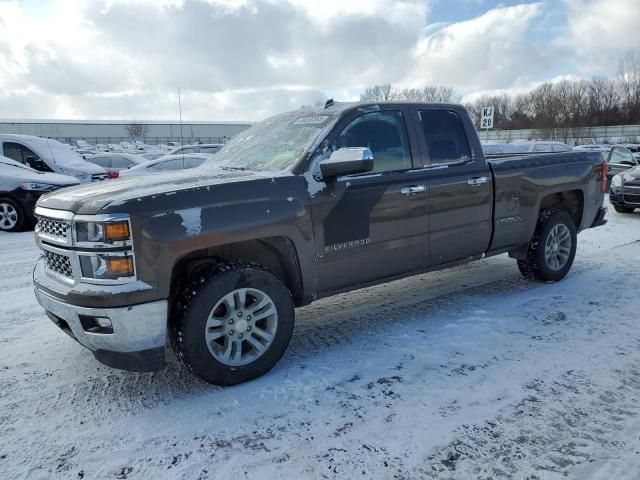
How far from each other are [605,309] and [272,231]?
3.32 meters

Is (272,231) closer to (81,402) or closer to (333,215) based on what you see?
(333,215)

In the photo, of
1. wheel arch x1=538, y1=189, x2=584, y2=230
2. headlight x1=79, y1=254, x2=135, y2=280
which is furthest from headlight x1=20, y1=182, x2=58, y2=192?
wheel arch x1=538, y1=189, x2=584, y2=230

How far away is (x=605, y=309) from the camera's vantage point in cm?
469

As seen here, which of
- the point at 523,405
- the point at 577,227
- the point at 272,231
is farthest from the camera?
the point at 577,227

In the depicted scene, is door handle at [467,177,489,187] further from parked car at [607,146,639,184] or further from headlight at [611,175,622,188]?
parked car at [607,146,639,184]

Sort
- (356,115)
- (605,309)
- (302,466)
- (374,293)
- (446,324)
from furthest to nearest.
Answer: (374,293) < (605,309) < (446,324) < (356,115) < (302,466)

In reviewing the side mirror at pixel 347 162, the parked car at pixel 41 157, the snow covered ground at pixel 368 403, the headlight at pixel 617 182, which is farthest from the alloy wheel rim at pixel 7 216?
the headlight at pixel 617 182

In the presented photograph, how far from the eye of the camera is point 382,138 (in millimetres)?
4160

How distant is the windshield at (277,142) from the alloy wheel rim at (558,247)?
2.98 m

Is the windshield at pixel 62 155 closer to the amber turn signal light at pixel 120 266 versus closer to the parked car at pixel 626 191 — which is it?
the amber turn signal light at pixel 120 266

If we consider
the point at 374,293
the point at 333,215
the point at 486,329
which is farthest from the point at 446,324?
the point at 333,215

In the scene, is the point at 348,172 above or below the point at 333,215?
above

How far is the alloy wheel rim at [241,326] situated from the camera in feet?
10.7

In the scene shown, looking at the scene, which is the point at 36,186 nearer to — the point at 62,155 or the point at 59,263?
the point at 62,155
